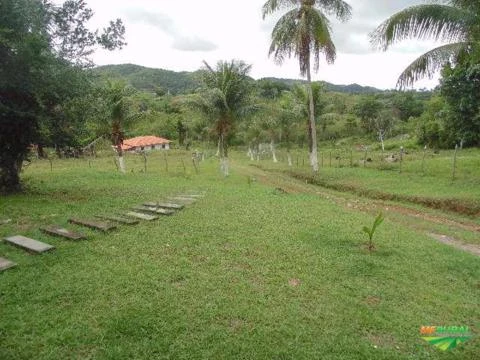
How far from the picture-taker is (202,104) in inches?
927

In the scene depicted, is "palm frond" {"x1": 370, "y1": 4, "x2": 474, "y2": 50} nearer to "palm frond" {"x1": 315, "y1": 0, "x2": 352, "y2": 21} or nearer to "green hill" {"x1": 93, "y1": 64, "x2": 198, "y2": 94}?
"palm frond" {"x1": 315, "y1": 0, "x2": 352, "y2": 21}

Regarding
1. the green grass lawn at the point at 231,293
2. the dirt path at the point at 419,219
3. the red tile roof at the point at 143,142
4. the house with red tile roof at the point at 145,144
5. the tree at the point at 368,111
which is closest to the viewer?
the green grass lawn at the point at 231,293

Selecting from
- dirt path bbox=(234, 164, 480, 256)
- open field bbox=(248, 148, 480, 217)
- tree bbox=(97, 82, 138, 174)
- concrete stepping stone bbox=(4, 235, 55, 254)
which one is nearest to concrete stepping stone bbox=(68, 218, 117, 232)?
concrete stepping stone bbox=(4, 235, 55, 254)

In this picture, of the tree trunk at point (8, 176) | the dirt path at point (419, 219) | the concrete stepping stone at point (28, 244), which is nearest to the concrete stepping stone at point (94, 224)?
the concrete stepping stone at point (28, 244)

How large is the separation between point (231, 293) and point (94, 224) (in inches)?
190

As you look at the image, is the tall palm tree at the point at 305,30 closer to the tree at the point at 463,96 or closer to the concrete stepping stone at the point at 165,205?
the tree at the point at 463,96

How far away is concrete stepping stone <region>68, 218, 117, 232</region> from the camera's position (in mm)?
9336

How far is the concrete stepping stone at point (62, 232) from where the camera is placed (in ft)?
28.2

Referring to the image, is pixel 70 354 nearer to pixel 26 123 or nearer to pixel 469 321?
pixel 469 321

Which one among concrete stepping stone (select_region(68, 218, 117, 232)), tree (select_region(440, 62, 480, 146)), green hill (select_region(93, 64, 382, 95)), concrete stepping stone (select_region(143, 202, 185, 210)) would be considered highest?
green hill (select_region(93, 64, 382, 95))

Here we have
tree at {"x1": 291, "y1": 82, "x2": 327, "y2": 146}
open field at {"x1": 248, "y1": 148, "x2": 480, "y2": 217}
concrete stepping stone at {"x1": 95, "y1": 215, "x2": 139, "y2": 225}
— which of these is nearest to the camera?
concrete stepping stone at {"x1": 95, "y1": 215, "x2": 139, "y2": 225}

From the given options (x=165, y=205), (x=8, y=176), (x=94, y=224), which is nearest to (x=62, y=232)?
(x=94, y=224)

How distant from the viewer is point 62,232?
28.9 ft

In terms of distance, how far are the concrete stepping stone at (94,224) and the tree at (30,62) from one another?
174 inches
